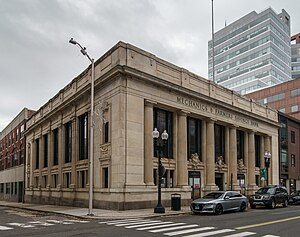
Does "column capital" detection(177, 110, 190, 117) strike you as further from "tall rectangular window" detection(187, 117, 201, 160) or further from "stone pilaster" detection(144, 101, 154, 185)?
"stone pilaster" detection(144, 101, 154, 185)

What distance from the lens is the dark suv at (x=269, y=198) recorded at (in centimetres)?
2842

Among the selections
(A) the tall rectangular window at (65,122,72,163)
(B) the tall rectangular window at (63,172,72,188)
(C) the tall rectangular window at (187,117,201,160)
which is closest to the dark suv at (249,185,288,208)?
(C) the tall rectangular window at (187,117,201,160)

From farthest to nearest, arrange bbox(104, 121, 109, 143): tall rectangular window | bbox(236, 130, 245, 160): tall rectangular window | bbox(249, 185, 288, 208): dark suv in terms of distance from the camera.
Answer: bbox(236, 130, 245, 160): tall rectangular window
bbox(104, 121, 109, 143): tall rectangular window
bbox(249, 185, 288, 208): dark suv

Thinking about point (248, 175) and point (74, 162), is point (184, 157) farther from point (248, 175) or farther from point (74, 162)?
point (248, 175)

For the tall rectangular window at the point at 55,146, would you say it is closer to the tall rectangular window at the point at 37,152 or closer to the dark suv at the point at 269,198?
the tall rectangular window at the point at 37,152

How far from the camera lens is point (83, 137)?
33.9 meters

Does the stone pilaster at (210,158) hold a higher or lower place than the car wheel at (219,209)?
higher

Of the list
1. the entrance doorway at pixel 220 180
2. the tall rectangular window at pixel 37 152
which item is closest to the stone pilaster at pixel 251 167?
the entrance doorway at pixel 220 180

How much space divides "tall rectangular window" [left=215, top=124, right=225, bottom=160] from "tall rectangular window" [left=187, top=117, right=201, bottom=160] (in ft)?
11.0

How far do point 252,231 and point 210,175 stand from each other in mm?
20640

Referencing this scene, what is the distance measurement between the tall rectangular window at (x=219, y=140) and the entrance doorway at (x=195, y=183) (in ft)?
13.5

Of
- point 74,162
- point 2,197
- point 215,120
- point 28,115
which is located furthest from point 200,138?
point 2,197

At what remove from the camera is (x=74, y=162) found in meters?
34.3

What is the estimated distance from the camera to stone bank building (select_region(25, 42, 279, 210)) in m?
27.0
